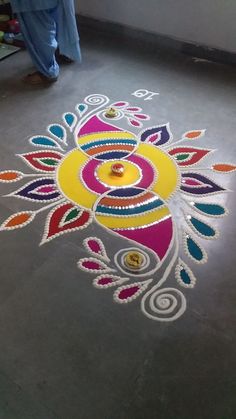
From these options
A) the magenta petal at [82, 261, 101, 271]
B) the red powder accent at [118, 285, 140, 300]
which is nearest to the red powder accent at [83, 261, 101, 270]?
the magenta petal at [82, 261, 101, 271]

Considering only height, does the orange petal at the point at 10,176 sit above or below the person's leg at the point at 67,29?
below

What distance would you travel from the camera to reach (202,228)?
187cm

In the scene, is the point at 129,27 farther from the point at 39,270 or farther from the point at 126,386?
the point at 126,386

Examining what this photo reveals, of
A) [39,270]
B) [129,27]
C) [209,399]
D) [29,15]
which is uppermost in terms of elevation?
[29,15]

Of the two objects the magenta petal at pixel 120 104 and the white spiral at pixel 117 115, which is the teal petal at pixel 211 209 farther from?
the magenta petal at pixel 120 104

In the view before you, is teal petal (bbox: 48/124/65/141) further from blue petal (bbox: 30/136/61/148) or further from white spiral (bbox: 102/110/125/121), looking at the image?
white spiral (bbox: 102/110/125/121)

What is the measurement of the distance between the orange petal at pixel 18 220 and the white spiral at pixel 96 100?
45.4 inches

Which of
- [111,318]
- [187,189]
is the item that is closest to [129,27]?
[187,189]

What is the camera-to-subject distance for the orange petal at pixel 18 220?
1876 millimetres

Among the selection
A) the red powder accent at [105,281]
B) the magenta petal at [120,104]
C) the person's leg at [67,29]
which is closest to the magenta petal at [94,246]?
the red powder accent at [105,281]

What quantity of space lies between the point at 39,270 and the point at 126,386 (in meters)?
0.61

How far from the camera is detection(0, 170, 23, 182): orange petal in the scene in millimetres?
2135

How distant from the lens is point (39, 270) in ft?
5.52

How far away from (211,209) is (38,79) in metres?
1.75
